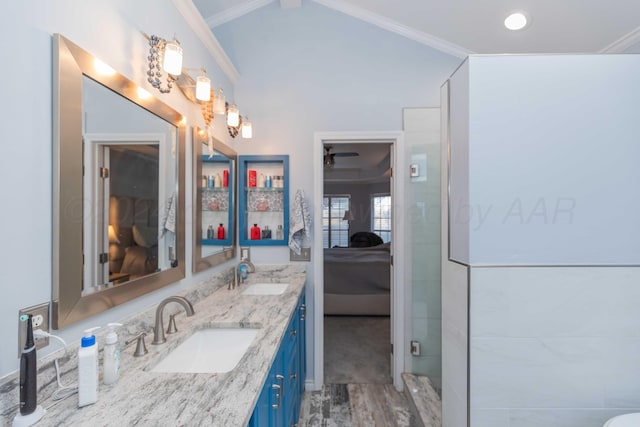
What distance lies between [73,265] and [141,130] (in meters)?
0.66

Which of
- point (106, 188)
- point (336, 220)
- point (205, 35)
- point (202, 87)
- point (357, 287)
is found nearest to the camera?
point (106, 188)

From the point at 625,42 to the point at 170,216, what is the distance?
9.93 ft

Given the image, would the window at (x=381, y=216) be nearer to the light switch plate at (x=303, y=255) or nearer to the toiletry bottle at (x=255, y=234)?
the light switch plate at (x=303, y=255)

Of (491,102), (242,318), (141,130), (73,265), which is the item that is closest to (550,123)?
(491,102)

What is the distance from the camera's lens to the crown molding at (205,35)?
1693 millimetres

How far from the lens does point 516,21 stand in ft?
6.90

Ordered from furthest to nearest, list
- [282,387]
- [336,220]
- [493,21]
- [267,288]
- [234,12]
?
[336,220] → [234,12] → [267,288] → [493,21] → [282,387]

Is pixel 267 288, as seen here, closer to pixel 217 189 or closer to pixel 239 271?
pixel 239 271

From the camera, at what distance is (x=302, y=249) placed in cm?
261

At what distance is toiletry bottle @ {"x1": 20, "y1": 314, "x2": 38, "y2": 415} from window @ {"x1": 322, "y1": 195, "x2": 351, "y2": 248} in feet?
23.9

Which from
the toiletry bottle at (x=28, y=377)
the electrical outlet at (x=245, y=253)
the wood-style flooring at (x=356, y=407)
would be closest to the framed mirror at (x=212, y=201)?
the electrical outlet at (x=245, y=253)

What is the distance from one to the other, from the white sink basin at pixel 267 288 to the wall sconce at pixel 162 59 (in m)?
1.56

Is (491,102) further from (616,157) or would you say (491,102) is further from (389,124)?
(389,124)

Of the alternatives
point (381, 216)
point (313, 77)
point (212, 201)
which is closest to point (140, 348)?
point (212, 201)
